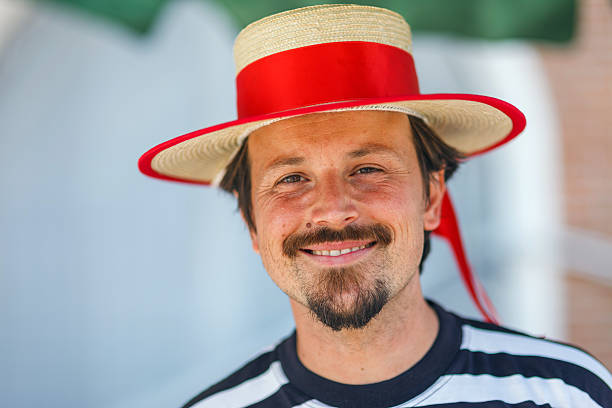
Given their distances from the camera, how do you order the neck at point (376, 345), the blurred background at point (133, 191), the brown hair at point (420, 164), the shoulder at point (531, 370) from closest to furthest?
the shoulder at point (531, 370)
the neck at point (376, 345)
the brown hair at point (420, 164)
the blurred background at point (133, 191)

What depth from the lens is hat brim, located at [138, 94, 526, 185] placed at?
1.56 metres

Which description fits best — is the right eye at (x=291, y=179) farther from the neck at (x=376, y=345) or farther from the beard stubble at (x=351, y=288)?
the neck at (x=376, y=345)

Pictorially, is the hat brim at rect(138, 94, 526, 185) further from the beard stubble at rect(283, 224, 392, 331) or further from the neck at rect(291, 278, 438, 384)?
the neck at rect(291, 278, 438, 384)

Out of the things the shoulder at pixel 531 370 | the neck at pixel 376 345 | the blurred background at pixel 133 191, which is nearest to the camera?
the shoulder at pixel 531 370

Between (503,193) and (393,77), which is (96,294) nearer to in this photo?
(393,77)

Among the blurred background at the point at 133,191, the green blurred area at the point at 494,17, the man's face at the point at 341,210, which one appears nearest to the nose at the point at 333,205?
the man's face at the point at 341,210

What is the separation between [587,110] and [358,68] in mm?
3391

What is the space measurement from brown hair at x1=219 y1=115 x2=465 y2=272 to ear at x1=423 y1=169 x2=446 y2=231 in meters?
0.03

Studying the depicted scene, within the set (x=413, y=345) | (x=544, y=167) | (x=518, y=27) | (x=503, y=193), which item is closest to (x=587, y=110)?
(x=544, y=167)

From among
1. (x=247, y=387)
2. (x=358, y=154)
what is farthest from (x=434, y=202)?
(x=247, y=387)

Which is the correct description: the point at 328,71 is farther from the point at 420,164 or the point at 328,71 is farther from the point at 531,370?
the point at 531,370

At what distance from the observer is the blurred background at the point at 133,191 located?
295 cm

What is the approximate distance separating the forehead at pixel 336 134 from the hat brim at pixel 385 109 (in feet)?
0.11

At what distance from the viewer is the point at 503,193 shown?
4387 mm
